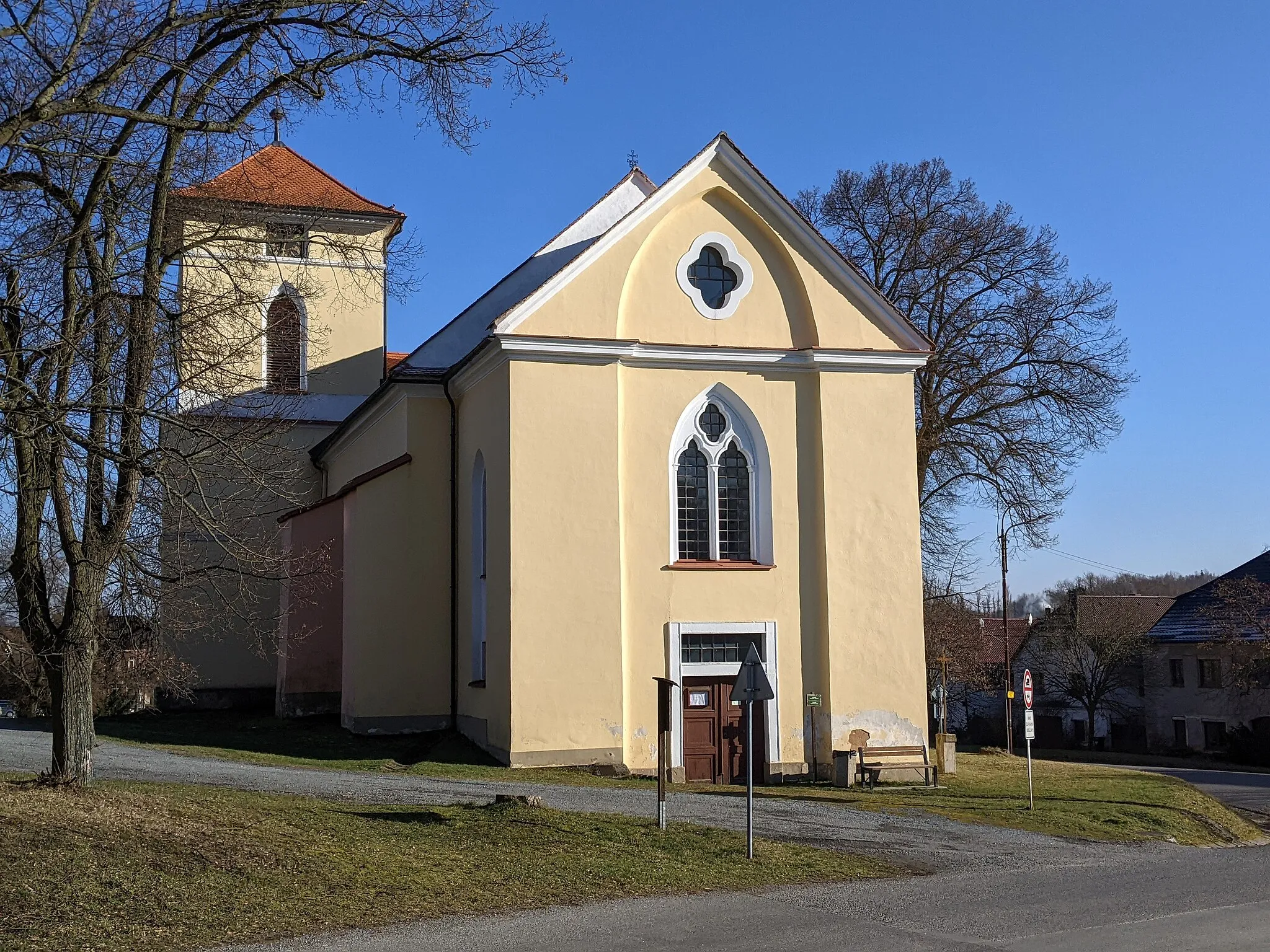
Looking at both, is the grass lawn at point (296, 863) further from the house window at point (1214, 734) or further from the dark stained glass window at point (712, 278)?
the house window at point (1214, 734)

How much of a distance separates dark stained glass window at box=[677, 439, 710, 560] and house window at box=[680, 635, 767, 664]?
1502 millimetres

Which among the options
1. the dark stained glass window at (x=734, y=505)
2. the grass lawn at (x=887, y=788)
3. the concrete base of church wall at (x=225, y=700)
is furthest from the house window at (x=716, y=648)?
the concrete base of church wall at (x=225, y=700)

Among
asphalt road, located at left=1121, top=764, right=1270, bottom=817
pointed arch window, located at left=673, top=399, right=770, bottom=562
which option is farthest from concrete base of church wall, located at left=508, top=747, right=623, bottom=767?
asphalt road, located at left=1121, top=764, right=1270, bottom=817

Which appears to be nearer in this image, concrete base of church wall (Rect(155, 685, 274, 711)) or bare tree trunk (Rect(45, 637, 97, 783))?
bare tree trunk (Rect(45, 637, 97, 783))

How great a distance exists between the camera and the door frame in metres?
22.2

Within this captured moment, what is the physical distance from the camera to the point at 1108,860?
15.1 m

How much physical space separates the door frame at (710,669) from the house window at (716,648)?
0.15 feet

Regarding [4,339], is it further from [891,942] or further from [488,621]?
[488,621]

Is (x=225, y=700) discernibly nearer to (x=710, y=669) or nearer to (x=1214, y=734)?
(x=710, y=669)

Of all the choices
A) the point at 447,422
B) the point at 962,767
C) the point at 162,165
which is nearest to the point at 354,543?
the point at 447,422

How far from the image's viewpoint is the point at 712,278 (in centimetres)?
2370

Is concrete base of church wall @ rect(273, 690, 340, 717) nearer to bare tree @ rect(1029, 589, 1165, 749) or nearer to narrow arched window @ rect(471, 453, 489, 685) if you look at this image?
narrow arched window @ rect(471, 453, 489, 685)

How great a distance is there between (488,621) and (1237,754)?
36.6 m

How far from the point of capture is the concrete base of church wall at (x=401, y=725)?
975 inches
